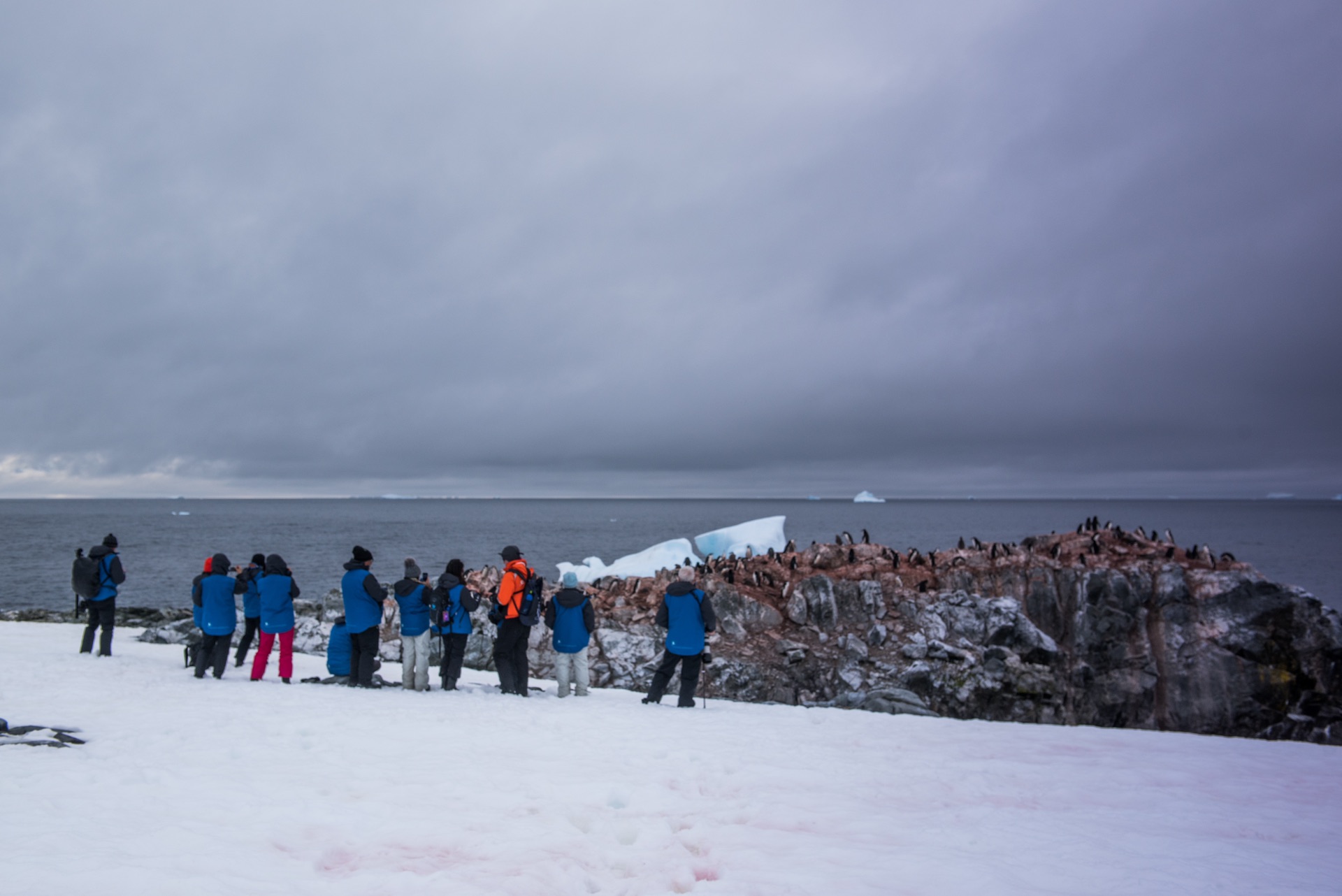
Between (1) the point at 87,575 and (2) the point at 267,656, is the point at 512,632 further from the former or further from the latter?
(1) the point at 87,575

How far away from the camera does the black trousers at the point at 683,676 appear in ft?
39.8

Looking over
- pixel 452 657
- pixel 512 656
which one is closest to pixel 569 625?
pixel 512 656

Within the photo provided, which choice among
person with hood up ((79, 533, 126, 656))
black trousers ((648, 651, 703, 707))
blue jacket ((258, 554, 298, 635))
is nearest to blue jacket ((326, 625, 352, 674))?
blue jacket ((258, 554, 298, 635))

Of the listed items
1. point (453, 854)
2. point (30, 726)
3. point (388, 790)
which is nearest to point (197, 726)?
point (30, 726)

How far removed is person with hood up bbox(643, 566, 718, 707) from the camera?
475 inches

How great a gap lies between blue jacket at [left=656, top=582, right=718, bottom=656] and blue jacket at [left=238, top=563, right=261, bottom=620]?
309 inches

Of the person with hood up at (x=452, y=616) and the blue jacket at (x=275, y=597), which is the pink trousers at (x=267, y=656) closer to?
the blue jacket at (x=275, y=597)

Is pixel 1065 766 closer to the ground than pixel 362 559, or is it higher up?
closer to the ground

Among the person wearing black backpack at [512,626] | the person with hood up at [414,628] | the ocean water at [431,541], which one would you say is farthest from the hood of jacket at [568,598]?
the ocean water at [431,541]

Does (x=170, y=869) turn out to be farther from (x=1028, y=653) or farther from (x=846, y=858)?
(x=1028, y=653)

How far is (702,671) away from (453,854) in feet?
41.4

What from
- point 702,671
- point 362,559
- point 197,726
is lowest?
point 702,671

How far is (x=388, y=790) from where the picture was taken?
6363mm

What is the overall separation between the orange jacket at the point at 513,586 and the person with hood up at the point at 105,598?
7.80 meters
